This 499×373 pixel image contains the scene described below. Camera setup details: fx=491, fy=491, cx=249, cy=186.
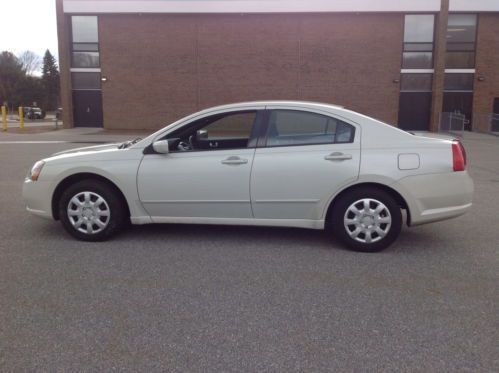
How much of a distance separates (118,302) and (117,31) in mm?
26534

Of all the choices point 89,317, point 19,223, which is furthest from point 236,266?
point 19,223

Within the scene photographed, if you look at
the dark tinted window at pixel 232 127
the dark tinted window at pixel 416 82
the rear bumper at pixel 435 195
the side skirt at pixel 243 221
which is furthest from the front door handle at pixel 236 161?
the dark tinted window at pixel 416 82

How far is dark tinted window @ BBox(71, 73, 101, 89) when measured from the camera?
2897cm

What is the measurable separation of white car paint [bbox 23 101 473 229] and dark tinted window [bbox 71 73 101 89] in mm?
25256

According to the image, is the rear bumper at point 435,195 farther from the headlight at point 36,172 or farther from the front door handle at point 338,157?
the headlight at point 36,172

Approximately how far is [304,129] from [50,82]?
89014 millimetres

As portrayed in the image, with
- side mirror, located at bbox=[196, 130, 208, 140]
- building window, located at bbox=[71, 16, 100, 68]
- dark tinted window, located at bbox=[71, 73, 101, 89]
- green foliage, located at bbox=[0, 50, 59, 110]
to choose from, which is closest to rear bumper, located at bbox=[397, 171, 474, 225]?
side mirror, located at bbox=[196, 130, 208, 140]

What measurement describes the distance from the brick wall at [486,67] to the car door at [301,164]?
25.2 metres

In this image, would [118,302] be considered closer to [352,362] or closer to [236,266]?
[236,266]

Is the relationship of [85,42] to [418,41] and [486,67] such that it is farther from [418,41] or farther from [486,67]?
[486,67]

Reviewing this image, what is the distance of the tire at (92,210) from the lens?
5336 millimetres

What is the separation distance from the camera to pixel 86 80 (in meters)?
29.1

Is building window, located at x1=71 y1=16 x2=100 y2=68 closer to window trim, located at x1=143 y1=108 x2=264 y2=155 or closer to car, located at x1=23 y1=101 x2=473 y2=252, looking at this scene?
car, located at x1=23 y1=101 x2=473 y2=252

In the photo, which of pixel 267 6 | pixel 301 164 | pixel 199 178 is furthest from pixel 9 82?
pixel 301 164
